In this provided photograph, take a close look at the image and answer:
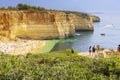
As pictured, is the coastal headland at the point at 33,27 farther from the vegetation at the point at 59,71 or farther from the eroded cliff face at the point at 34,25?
the vegetation at the point at 59,71

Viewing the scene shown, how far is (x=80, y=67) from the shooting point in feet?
45.1

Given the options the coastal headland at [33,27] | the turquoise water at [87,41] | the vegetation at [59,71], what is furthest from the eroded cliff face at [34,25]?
the vegetation at [59,71]

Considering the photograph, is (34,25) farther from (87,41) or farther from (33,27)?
(87,41)

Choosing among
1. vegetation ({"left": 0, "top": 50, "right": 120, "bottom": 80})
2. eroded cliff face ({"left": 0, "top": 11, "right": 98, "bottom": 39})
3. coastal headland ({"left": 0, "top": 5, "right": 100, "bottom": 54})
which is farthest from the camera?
eroded cliff face ({"left": 0, "top": 11, "right": 98, "bottom": 39})

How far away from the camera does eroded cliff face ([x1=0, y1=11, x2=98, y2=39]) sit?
70.4m

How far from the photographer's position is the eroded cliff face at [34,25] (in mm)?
70375

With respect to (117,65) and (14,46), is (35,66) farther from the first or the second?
(14,46)

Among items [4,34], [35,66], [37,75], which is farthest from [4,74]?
[4,34]

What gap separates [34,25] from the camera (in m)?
77.6

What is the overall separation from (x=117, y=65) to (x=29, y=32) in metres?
63.4

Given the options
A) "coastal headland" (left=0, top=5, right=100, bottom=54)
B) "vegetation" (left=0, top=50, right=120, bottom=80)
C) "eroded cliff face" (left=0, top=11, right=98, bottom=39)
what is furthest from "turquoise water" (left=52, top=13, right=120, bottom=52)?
"vegetation" (left=0, top=50, right=120, bottom=80)

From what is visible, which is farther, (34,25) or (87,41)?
(87,41)

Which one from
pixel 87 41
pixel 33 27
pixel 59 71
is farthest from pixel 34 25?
pixel 59 71

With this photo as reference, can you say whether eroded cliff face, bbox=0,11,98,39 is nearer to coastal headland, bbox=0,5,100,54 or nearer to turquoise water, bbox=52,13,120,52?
coastal headland, bbox=0,5,100,54
